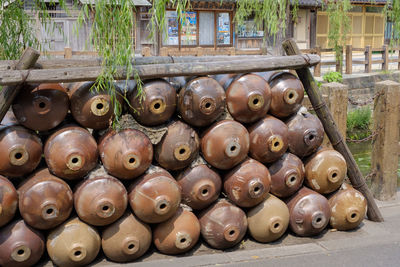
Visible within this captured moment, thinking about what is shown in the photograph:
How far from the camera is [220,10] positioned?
19.4m

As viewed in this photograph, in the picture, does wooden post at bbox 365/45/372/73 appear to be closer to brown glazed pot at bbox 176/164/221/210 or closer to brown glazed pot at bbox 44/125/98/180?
brown glazed pot at bbox 176/164/221/210

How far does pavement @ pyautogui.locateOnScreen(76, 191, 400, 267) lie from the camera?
363cm

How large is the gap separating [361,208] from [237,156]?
54.3 inches

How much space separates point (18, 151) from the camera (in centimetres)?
332

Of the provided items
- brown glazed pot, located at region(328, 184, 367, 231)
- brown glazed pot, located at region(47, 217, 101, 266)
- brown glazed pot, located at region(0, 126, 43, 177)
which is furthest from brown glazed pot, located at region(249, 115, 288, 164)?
brown glazed pot, located at region(0, 126, 43, 177)

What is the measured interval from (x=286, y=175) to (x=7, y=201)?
2.33 meters

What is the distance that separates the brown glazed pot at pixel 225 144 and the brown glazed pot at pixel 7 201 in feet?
5.07

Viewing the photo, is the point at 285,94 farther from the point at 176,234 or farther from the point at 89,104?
the point at 89,104

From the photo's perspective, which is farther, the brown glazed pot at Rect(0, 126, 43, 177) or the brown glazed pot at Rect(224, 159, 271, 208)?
the brown glazed pot at Rect(224, 159, 271, 208)

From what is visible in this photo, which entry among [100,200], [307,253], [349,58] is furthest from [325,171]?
[349,58]

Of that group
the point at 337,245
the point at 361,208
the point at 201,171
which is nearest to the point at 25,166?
the point at 201,171

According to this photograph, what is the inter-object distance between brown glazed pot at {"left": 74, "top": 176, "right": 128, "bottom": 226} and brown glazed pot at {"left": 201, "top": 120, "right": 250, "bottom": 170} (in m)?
0.81

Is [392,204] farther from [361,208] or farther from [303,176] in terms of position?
[303,176]

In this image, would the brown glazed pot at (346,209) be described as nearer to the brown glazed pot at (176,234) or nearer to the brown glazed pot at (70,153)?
the brown glazed pot at (176,234)
